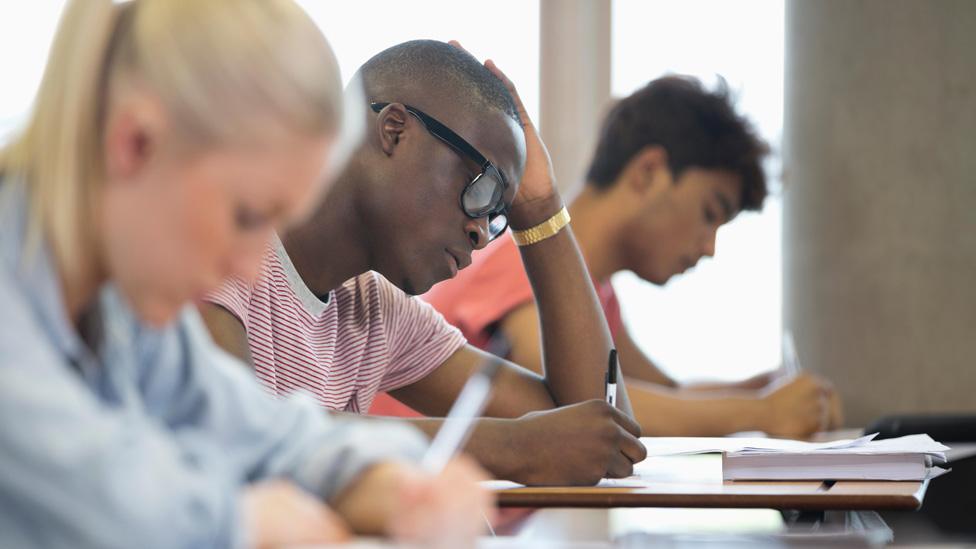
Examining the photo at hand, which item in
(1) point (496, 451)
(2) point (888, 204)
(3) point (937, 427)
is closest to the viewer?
(1) point (496, 451)

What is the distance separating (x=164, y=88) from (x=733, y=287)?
3.45 m

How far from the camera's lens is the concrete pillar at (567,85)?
416 centimetres

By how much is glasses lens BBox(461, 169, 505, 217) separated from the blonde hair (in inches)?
35.1

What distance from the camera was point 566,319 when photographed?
75.2 inches

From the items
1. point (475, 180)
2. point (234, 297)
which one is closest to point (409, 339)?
point (475, 180)

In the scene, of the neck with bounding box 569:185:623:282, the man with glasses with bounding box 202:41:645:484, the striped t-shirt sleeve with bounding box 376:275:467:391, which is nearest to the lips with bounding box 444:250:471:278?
the man with glasses with bounding box 202:41:645:484

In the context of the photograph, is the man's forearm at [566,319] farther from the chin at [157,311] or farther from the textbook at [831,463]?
the chin at [157,311]

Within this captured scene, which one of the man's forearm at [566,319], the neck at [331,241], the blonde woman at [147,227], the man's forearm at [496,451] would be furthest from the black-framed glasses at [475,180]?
the blonde woman at [147,227]

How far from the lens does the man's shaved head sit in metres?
1.67

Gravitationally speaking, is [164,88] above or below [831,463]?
above

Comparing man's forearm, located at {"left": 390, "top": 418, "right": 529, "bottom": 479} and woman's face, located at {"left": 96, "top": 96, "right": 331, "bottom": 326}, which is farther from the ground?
woman's face, located at {"left": 96, "top": 96, "right": 331, "bottom": 326}

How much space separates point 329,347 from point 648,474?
0.52 meters

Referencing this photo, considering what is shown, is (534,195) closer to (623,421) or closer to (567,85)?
(623,421)

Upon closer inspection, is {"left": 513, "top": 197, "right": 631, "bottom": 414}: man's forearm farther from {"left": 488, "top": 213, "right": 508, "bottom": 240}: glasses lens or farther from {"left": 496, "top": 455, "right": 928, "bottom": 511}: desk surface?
{"left": 496, "top": 455, "right": 928, "bottom": 511}: desk surface
